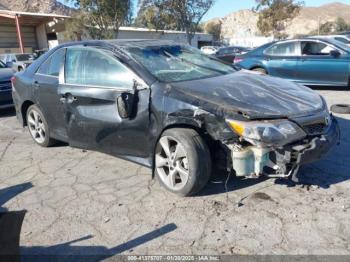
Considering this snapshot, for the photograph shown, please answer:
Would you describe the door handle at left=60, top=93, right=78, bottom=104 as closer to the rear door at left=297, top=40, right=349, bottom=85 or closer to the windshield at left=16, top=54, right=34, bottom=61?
the rear door at left=297, top=40, right=349, bottom=85

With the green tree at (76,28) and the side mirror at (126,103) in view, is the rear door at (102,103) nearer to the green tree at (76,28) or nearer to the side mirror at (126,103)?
the side mirror at (126,103)

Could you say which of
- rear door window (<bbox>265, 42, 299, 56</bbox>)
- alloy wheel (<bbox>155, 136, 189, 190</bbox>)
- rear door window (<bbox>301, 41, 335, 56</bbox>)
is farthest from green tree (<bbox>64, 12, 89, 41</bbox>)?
alloy wheel (<bbox>155, 136, 189, 190</bbox>)

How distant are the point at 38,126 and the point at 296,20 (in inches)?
4511

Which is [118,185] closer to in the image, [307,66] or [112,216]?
[112,216]

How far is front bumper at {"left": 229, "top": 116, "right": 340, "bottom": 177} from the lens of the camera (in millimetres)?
3457

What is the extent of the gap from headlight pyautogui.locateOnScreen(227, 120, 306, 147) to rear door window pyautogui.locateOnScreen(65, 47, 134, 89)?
53.2 inches

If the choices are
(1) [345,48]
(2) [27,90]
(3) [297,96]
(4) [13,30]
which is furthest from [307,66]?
(4) [13,30]

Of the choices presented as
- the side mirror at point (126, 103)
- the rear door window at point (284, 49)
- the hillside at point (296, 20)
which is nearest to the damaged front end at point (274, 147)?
the side mirror at point (126, 103)

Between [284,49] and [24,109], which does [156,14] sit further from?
[24,109]

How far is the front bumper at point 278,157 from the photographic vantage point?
11.3 feet

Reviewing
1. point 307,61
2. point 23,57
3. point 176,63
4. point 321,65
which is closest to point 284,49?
point 307,61

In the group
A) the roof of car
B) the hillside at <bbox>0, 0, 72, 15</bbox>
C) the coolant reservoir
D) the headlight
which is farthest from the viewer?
the hillside at <bbox>0, 0, 72, 15</bbox>

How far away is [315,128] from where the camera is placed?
3.71m

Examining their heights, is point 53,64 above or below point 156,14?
below
